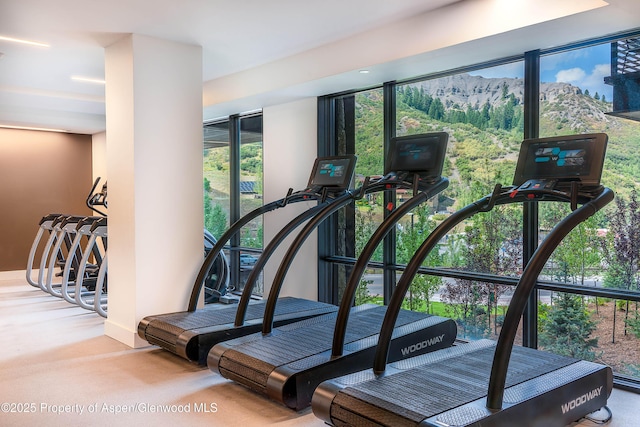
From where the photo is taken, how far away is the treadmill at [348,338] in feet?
11.3

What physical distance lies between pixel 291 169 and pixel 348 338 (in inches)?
111

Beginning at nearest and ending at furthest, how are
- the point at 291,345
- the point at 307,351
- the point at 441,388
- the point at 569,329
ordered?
the point at 441,388, the point at 307,351, the point at 291,345, the point at 569,329

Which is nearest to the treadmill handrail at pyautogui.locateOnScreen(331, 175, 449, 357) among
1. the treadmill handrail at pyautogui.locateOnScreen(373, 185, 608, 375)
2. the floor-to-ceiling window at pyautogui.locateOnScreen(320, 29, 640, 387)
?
the treadmill handrail at pyautogui.locateOnScreen(373, 185, 608, 375)

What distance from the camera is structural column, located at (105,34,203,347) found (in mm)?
4797

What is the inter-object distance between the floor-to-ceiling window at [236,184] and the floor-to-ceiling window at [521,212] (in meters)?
1.96

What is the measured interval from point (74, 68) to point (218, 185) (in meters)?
2.58

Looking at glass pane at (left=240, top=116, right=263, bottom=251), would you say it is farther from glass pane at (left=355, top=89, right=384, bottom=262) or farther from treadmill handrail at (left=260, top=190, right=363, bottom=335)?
treadmill handrail at (left=260, top=190, right=363, bottom=335)

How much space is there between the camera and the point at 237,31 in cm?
468

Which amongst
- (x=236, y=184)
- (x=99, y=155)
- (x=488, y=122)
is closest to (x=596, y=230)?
(x=488, y=122)

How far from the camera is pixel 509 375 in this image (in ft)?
10.5

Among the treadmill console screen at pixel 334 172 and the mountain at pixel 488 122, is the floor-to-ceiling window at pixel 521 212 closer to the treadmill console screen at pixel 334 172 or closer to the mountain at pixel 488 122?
the mountain at pixel 488 122

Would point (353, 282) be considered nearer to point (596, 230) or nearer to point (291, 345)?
point (291, 345)

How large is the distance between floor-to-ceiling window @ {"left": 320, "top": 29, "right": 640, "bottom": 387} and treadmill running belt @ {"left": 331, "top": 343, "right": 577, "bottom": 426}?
72 centimetres

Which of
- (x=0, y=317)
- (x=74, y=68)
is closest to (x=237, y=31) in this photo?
(x=74, y=68)
